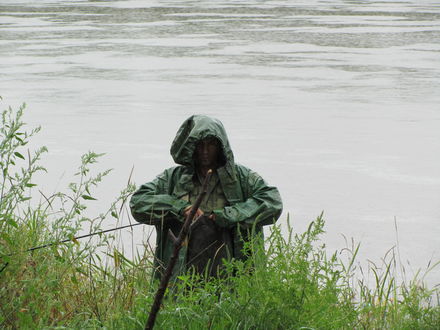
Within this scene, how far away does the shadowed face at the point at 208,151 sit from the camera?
4.16 m

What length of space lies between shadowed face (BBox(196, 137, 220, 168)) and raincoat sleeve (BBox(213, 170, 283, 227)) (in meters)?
0.17

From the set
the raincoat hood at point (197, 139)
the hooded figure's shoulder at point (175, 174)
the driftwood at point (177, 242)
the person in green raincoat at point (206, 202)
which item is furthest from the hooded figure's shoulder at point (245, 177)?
the driftwood at point (177, 242)

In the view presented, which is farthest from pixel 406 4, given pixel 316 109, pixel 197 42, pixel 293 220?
pixel 293 220

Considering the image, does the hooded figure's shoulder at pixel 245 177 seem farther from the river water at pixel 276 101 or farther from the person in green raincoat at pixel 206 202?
the river water at pixel 276 101

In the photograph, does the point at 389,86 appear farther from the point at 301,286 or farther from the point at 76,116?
the point at 301,286

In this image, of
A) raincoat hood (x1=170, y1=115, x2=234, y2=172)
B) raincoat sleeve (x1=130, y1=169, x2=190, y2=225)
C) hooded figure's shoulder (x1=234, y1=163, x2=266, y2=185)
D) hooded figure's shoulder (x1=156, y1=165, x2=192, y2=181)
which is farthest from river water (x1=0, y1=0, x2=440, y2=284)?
hooded figure's shoulder (x1=234, y1=163, x2=266, y2=185)

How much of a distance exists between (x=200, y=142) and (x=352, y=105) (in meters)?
7.85

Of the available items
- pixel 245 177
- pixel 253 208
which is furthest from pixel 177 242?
pixel 245 177

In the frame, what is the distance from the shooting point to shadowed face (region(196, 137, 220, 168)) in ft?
13.6

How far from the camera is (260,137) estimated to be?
9.79 m

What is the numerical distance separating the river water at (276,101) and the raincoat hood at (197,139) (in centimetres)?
46

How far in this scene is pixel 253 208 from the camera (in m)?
4.05

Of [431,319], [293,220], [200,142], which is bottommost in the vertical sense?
[293,220]

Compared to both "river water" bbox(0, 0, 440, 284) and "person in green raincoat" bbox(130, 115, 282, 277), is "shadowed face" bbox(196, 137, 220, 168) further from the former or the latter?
"river water" bbox(0, 0, 440, 284)
